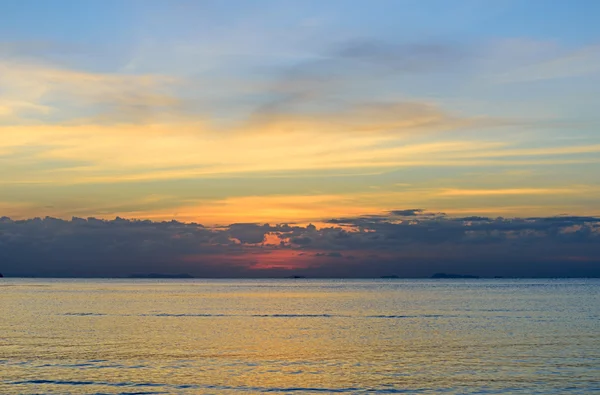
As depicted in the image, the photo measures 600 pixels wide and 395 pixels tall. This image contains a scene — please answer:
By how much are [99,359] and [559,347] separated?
134 ft

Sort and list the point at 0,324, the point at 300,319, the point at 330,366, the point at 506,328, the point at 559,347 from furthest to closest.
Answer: the point at 300,319 → the point at 0,324 → the point at 506,328 → the point at 559,347 → the point at 330,366

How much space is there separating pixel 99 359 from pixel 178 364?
23.5 ft

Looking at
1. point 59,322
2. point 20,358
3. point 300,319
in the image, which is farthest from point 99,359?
point 300,319

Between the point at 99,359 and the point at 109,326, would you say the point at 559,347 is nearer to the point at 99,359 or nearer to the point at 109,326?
the point at 99,359

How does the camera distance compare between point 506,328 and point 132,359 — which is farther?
point 506,328

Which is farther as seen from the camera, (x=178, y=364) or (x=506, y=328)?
(x=506, y=328)

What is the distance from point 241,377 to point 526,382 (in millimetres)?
19460

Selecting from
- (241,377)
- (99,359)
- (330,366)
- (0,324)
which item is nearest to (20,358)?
(99,359)

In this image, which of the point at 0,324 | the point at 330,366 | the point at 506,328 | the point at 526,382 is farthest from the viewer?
the point at 0,324

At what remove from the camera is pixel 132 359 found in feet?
188

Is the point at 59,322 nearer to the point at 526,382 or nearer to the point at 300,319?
the point at 300,319

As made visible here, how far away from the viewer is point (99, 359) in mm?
57219

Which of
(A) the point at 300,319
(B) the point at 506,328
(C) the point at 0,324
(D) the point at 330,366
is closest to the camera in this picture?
(D) the point at 330,366

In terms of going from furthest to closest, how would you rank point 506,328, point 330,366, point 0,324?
1. point 0,324
2. point 506,328
3. point 330,366
